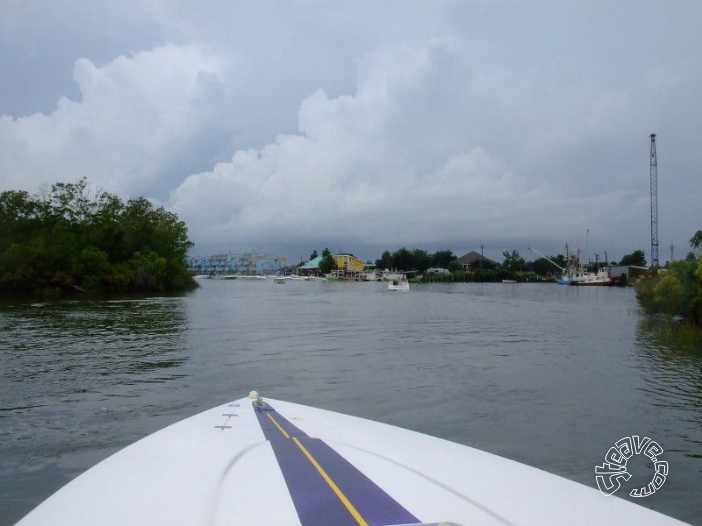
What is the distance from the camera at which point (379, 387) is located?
39.8ft

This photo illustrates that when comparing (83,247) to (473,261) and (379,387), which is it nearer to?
(379,387)

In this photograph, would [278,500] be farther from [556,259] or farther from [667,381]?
[556,259]

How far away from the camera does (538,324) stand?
2731 cm

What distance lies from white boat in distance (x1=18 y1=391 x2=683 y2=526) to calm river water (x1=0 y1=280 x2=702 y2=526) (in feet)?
8.31

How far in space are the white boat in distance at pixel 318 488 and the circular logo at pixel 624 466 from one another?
2.51 metres

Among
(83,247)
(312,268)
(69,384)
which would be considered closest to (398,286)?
(83,247)

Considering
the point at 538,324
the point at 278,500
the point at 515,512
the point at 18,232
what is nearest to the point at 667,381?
the point at 515,512

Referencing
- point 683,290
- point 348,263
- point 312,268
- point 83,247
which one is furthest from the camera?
point 312,268

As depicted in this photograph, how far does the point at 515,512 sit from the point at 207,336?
18.9 meters

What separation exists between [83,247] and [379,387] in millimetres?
62288

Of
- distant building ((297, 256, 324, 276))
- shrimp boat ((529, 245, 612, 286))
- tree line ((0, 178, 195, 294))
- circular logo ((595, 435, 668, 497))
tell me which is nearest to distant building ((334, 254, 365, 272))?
distant building ((297, 256, 324, 276))

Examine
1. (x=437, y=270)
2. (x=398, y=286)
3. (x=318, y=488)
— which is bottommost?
(x=318, y=488)

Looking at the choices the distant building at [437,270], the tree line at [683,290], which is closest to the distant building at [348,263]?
the distant building at [437,270]

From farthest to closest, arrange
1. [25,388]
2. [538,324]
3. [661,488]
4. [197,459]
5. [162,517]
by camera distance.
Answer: [538,324] → [25,388] → [661,488] → [197,459] → [162,517]
